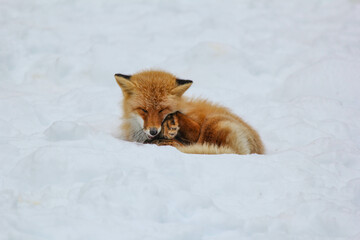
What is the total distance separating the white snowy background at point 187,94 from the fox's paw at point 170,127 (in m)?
0.68

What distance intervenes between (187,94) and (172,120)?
5.87ft

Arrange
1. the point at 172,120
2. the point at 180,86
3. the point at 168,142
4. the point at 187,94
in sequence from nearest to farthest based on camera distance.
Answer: the point at 168,142 < the point at 172,120 < the point at 180,86 < the point at 187,94

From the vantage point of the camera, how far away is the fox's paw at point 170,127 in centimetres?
512

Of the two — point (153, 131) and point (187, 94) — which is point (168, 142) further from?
point (187, 94)

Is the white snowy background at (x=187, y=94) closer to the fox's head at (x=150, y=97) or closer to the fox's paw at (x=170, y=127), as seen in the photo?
the fox's head at (x=150, y=97)

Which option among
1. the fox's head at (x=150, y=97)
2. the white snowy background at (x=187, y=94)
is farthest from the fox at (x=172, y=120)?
the white snowy background at (x=187, y=94)

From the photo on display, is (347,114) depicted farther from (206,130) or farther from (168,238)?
(168,238)

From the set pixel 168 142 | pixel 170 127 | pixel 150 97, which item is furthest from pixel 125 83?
pixel 168 142

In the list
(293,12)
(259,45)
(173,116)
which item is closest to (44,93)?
(173,116)

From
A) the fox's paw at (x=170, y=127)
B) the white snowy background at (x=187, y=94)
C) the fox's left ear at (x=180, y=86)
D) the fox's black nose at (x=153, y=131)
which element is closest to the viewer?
the white snowy background at (x=187, y=94)

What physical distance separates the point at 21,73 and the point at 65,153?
12.1 ft

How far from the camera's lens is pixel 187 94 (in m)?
6.92

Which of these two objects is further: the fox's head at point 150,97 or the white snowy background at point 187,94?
the fox's head at point 150,97

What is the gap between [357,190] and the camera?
13.6 feet
